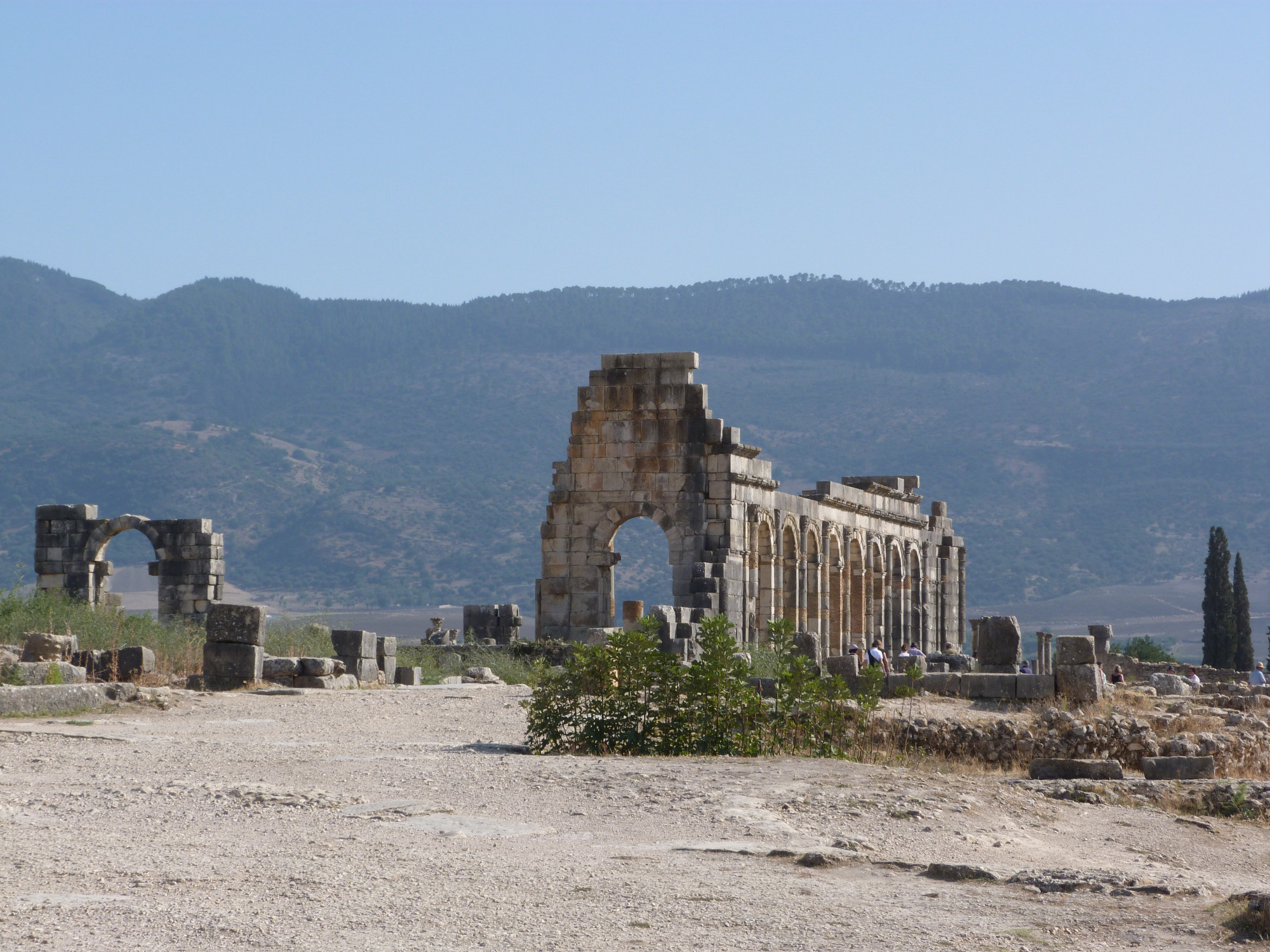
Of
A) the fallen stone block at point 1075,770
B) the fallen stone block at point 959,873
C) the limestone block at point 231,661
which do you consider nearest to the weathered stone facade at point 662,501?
the limestone block at point 231,661

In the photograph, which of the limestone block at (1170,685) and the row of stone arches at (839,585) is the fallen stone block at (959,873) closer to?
the limestone block at (1170,685)

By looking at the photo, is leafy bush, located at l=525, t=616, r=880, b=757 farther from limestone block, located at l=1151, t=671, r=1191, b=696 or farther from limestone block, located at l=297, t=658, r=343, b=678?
limestone block, located at l=1151, t=671, r=1191, b=696

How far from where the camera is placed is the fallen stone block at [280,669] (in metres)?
21.2

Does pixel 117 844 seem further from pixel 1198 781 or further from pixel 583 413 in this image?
pixel 583 413

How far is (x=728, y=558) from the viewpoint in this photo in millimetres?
31094

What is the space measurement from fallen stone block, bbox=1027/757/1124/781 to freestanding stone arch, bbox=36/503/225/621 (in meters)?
25.9

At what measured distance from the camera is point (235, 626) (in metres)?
20.4

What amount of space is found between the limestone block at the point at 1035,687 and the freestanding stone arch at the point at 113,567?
20.7 meters

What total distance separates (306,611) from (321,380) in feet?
205

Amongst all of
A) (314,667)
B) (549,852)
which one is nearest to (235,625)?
(314,667)

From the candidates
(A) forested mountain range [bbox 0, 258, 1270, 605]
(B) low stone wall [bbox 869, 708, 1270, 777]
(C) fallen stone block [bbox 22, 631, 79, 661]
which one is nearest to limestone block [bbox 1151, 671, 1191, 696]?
(B) low stone wall [bbox 869, 708, 1270, 777]

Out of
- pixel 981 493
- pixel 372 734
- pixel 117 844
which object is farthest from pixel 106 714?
pixel 981 493

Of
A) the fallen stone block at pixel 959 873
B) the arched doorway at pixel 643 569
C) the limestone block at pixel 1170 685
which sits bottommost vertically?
the fallen stone block at pixel 959 873

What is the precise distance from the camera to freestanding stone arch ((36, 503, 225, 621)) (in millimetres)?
36531
